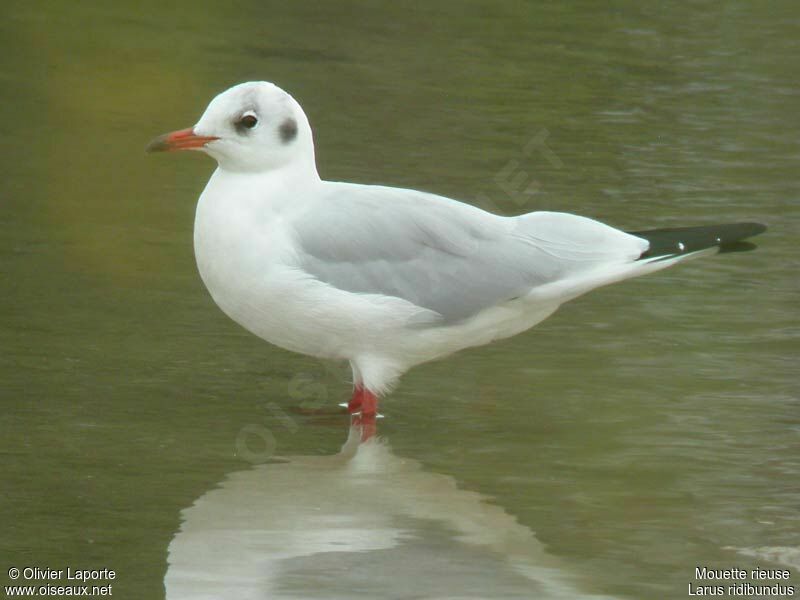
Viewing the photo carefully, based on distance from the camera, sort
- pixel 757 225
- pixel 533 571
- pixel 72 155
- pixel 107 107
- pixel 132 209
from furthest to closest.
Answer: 1. pixel 107 107
2. pixel 72 155
3. pixel 132 209
4. pixel 757 225
5. pixel 533 571

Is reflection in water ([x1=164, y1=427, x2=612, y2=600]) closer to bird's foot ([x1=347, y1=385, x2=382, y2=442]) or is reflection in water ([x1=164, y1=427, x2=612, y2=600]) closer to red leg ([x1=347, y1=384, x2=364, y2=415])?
bird's foot ([x1=347, y1=385, x2=382, y2=442])

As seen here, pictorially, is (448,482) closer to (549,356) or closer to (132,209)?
(549,356)

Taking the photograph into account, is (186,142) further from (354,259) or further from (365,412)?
(365,412)

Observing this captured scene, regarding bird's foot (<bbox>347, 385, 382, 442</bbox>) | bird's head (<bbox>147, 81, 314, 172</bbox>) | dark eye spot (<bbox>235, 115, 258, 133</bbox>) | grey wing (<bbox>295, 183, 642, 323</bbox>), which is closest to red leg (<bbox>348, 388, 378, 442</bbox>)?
bird's foot (<bbox>347, 385, 382, 442</bbox>)

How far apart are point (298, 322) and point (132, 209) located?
247cm

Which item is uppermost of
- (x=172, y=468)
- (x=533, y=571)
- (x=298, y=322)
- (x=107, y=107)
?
(x=107, y=107)

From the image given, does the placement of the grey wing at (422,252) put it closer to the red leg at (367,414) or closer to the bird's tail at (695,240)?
the bird's tail at (695,240)

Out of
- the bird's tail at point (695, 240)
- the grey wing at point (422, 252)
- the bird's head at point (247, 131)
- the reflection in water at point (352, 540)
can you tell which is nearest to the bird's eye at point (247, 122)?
the bird's head at point (247, 131)

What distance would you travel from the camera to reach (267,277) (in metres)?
5.26

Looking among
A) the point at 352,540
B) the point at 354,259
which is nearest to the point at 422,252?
the point at 354,259

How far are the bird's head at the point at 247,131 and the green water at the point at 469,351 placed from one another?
85cm

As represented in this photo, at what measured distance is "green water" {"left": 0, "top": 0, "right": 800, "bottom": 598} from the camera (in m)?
4.91

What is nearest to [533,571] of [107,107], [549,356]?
[549,356]

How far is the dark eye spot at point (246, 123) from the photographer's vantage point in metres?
5.43
